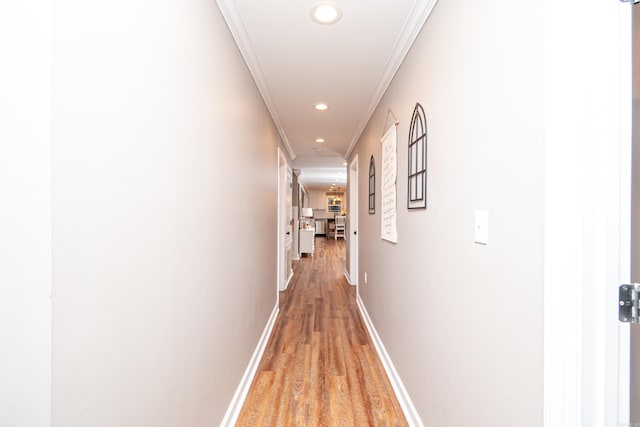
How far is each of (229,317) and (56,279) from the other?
1172 mm

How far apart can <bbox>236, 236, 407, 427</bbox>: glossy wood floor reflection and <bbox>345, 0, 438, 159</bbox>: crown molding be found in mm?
2134

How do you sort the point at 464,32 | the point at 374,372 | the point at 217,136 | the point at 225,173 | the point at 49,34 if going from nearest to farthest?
the point at 49,34 < the point at 464,32 < the point at 217,136 < the point at 225,173 < the point at 374,372

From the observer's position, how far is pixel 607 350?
27.0 inches

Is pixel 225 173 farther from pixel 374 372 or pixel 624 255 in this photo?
pixel 374 372

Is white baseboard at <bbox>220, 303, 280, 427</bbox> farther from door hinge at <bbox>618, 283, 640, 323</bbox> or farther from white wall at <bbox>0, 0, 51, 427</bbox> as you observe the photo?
door hinge at <bbox>618, 283, 640, 323</bbox>

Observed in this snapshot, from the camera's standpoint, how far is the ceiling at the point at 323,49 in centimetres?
158

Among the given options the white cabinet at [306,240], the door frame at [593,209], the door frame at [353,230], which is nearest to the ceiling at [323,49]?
the door frame at [593,209]

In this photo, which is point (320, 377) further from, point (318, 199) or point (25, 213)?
point (318, 199)

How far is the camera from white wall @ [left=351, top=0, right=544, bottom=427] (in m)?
0.82

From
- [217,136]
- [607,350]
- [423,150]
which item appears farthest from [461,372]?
[217,136]

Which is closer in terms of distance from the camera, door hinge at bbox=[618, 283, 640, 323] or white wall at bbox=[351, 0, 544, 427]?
door hinge at bbox=[618, 283, 640, 323]

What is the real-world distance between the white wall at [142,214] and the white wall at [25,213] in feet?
0.06

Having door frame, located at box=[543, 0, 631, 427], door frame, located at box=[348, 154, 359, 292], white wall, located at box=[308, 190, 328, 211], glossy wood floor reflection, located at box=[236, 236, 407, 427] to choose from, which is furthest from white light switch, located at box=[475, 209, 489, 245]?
white wall, located at box=[308, 190, 328, 211]

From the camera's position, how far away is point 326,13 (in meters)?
1.61
